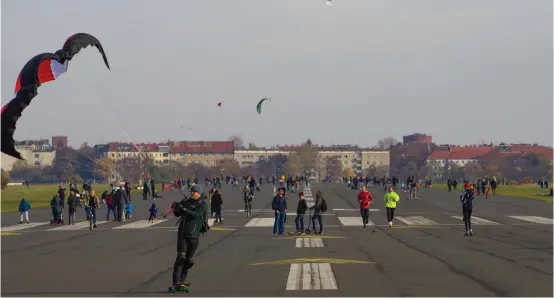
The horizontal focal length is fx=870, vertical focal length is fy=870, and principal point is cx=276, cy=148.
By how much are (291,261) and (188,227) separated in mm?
5535

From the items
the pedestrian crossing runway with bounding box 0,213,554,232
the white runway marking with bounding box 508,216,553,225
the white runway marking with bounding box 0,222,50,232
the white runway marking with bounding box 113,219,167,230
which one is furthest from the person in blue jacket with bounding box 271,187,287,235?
the white runway marking with bounding box 508,216,553,225

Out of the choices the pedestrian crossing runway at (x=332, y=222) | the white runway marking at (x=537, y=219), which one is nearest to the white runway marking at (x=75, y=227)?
the pedestrian crossing runway at (x=332, y=222)

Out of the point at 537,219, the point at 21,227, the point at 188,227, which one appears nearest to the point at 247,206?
the point at 21,227

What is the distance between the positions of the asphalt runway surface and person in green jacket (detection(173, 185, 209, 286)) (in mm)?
511

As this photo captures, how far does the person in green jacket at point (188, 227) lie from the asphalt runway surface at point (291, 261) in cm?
51

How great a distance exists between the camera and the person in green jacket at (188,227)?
1530cm

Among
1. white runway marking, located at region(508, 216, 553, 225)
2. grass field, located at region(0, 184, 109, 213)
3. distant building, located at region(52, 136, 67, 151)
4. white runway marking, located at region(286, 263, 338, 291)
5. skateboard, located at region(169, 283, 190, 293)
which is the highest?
distant building, located at region(52, 136, 67, 151)

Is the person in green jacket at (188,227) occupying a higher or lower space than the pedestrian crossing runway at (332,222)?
higher

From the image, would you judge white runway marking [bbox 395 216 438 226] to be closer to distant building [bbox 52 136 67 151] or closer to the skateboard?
distant building [bbox 52 136 67 151]

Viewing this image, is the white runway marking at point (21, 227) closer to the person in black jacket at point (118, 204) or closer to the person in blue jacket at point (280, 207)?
the person in black jacket at point (118, 204)

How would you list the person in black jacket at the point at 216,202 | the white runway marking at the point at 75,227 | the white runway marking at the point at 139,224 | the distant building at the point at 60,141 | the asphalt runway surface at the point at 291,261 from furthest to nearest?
the distant building at the point at 60,141 < the person in black jacket at the point at 216,202 < the white runway marking at the point at 139,224 < the white runway marking at the point at 75,227 < the asphalt runway surface at the point at 291,261

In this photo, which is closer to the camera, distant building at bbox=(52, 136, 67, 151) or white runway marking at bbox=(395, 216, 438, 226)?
white runway marking at bbox=(395, 216, 438, 226)

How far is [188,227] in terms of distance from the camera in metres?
15.5

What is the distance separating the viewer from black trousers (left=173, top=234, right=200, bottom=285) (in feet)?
50.1
